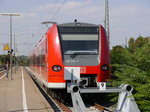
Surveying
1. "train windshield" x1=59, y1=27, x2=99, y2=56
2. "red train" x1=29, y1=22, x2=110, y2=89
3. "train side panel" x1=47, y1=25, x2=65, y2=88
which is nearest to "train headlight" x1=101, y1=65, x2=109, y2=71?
"red train" x1=29, y1=22, x2=110, y2=89

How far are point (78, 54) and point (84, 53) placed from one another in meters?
0.24

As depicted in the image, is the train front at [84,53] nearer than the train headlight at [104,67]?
Yes

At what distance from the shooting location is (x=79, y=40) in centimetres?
1240

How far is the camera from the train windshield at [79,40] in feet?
40.1

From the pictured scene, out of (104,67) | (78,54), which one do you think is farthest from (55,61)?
(104,67)

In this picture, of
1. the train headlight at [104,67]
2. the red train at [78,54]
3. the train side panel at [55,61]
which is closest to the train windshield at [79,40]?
the red train at [78,54]

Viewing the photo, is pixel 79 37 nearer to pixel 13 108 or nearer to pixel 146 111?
pixel 13 108

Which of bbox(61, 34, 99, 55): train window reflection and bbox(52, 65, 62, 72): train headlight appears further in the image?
bbox(61, 34, 99, 55): train window reflection

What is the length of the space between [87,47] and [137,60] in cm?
291

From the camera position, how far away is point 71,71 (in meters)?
11.9

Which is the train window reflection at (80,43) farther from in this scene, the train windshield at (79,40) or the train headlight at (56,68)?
the train headlight at (56,68)

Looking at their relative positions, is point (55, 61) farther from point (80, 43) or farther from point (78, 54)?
point (80, 43)

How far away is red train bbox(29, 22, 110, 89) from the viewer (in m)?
11.9

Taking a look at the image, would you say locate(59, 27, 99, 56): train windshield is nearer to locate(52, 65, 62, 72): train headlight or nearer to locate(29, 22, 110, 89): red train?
locate(29, 22, 110, 89): red train
